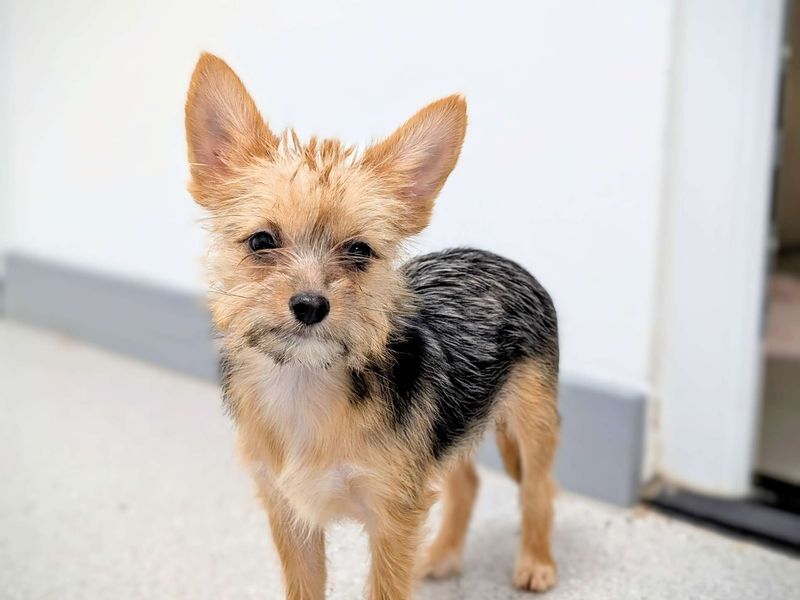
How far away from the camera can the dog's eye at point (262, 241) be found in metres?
0.72

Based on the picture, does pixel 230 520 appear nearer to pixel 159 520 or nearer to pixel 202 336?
pixel 159 520

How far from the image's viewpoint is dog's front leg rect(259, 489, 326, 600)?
89 centimetres

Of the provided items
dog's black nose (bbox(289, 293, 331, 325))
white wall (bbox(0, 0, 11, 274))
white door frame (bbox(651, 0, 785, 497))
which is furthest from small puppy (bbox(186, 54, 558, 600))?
white wall (bbox(0, 0, 11, 274))

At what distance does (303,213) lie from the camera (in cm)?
71

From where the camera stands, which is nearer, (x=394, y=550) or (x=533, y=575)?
(x=394, y=550)

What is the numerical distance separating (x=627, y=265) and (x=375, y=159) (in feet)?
2.09

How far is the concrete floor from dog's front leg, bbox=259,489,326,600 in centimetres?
2

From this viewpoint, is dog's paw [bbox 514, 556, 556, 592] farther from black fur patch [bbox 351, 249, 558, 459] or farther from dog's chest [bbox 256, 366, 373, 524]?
dog's chest [bbox 256, 366, 373, 524]

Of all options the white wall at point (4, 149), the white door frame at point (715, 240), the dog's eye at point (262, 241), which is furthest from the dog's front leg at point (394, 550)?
the white wall at point (4, 149)

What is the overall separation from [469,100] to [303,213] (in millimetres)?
227

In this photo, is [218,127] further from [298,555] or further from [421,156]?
[298,555]

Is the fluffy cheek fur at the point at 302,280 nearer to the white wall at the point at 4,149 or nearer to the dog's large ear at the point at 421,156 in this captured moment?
the dog's large ear at the point at 421,156

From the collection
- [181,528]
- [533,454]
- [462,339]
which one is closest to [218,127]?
[462,339]

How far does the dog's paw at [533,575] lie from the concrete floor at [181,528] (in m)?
0.02
